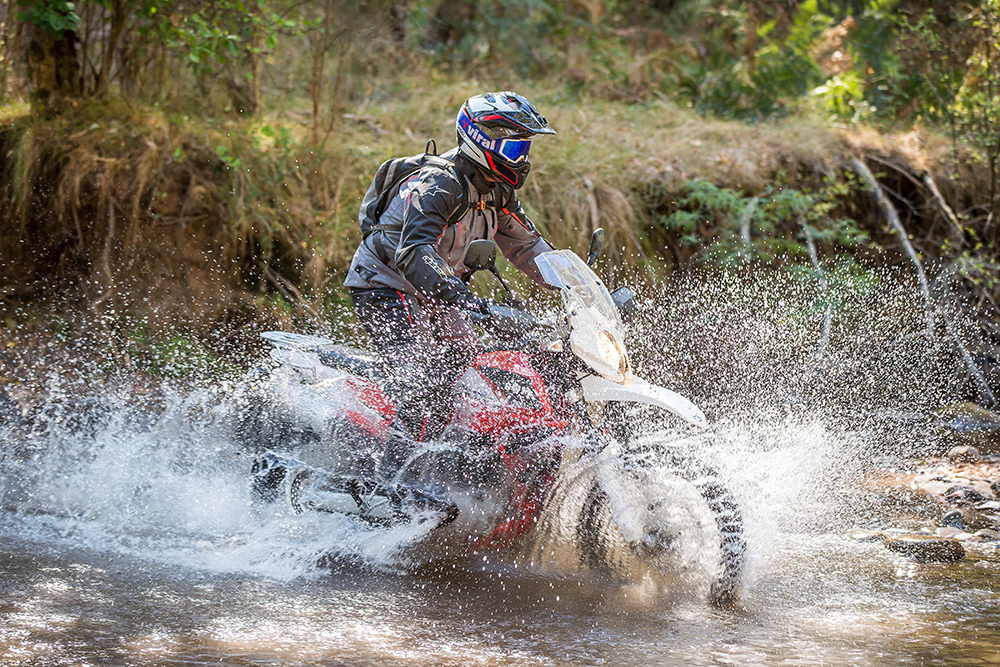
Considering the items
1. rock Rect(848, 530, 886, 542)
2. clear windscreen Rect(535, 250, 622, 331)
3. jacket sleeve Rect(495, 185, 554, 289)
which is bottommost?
rock Rect(848, 530, 886, 542)

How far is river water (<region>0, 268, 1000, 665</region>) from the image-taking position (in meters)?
3.31

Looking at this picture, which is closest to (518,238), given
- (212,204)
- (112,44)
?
(212,204)

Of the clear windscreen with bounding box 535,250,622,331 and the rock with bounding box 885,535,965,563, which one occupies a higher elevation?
the clear windscreen with bounding box 535,250,622,331

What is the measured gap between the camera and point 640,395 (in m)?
3.70

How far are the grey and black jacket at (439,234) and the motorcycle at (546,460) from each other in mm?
257

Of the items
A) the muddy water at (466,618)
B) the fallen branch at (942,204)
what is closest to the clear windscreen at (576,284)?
the muddy water at (466,618)

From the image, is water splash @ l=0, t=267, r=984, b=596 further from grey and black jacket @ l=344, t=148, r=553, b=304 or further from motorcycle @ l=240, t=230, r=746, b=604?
grey and black jacket @ l=344, t=148, r=553, b=304

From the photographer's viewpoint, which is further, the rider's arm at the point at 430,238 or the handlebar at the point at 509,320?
the rider's arm at the point at 430,238

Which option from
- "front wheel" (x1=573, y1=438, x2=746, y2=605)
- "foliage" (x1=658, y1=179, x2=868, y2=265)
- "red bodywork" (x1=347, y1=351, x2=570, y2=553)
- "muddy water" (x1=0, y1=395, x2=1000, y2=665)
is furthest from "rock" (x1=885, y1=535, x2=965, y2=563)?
"foliage" (x1=658, y1=179, x2=868, y2=265)

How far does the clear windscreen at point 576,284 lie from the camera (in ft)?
12.7

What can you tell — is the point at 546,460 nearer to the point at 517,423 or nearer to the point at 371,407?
the point at 517,423

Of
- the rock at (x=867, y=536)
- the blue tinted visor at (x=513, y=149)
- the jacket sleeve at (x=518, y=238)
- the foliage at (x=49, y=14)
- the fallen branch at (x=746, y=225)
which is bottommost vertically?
the rock at (x=867, y=536)

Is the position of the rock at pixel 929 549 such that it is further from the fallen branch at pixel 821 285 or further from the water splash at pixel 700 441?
the fallen branch at pixel 821 285

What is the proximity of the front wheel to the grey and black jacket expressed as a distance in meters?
1.04
